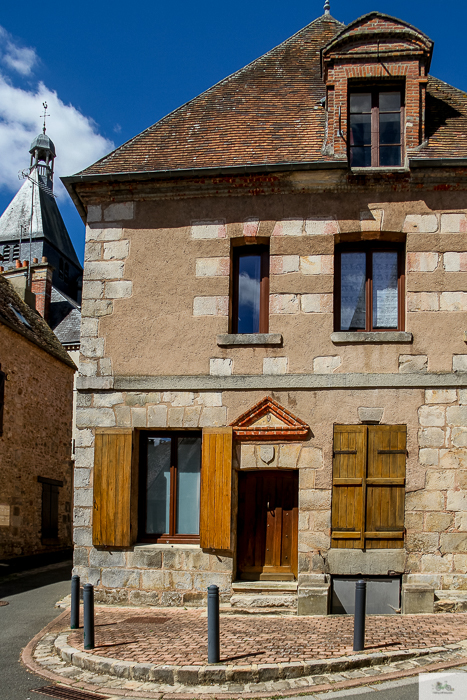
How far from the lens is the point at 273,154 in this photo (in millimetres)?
8906

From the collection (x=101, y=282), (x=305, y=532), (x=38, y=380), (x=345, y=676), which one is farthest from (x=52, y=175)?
(x=345, y=676)

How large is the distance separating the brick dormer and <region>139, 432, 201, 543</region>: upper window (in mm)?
4523

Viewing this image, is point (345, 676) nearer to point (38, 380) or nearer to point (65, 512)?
point (38, 380)

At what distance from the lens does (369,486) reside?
322 inches

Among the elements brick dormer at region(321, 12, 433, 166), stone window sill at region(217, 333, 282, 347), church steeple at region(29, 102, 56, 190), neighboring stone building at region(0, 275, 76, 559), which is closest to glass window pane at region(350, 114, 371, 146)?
brick dormer at region(321, 12, 433, 166)

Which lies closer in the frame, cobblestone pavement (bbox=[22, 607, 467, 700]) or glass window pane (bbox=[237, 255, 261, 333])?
cobblestone pavement (bbox=[22, 607, 467, 700])

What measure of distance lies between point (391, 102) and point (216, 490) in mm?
5842

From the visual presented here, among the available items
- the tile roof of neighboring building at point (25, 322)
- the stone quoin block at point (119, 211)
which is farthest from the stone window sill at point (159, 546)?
the tile roof of neighboring building at point (25, 322)

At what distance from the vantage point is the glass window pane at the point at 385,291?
28.3 ft

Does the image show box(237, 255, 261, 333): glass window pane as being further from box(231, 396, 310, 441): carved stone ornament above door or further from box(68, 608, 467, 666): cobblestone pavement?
box(68, 608, 467, 666): cobblestone pavement

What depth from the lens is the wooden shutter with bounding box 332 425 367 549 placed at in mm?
8125

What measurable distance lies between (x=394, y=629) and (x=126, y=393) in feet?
14.3

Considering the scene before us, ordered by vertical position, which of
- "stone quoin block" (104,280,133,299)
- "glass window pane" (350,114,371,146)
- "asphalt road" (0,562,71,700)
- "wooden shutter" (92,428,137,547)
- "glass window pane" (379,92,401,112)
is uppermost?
"glass window pane" (379,92,401,112)

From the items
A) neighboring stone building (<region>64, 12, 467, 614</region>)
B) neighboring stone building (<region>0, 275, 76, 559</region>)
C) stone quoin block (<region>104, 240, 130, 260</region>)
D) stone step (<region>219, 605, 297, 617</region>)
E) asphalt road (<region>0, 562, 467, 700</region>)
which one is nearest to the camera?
asphalt road (<region>0, 562, 467, 700</region>)
